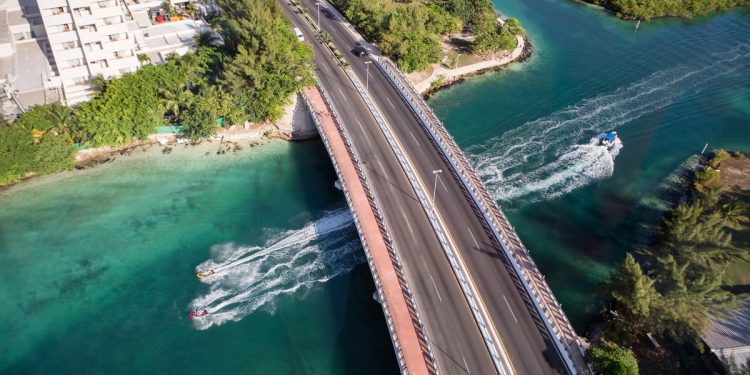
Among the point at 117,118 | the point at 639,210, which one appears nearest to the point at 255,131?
the point at 117,118

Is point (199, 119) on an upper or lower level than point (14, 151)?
upper

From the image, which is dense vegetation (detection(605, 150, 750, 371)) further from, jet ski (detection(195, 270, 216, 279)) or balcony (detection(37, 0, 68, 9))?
balcony (detection(37, 0, 68, 9))

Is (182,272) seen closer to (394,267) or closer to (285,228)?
(285,228)

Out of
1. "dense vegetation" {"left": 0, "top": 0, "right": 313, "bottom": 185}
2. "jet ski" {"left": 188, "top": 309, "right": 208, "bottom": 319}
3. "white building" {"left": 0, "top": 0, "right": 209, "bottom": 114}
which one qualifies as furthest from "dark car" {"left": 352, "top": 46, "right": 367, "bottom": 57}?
"jet ski" {"left": 188, "top": 309, "right": 208, "bottom": 319}

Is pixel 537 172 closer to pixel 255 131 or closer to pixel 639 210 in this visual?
pixel 639 210

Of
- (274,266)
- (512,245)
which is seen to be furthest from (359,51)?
(512,245)
